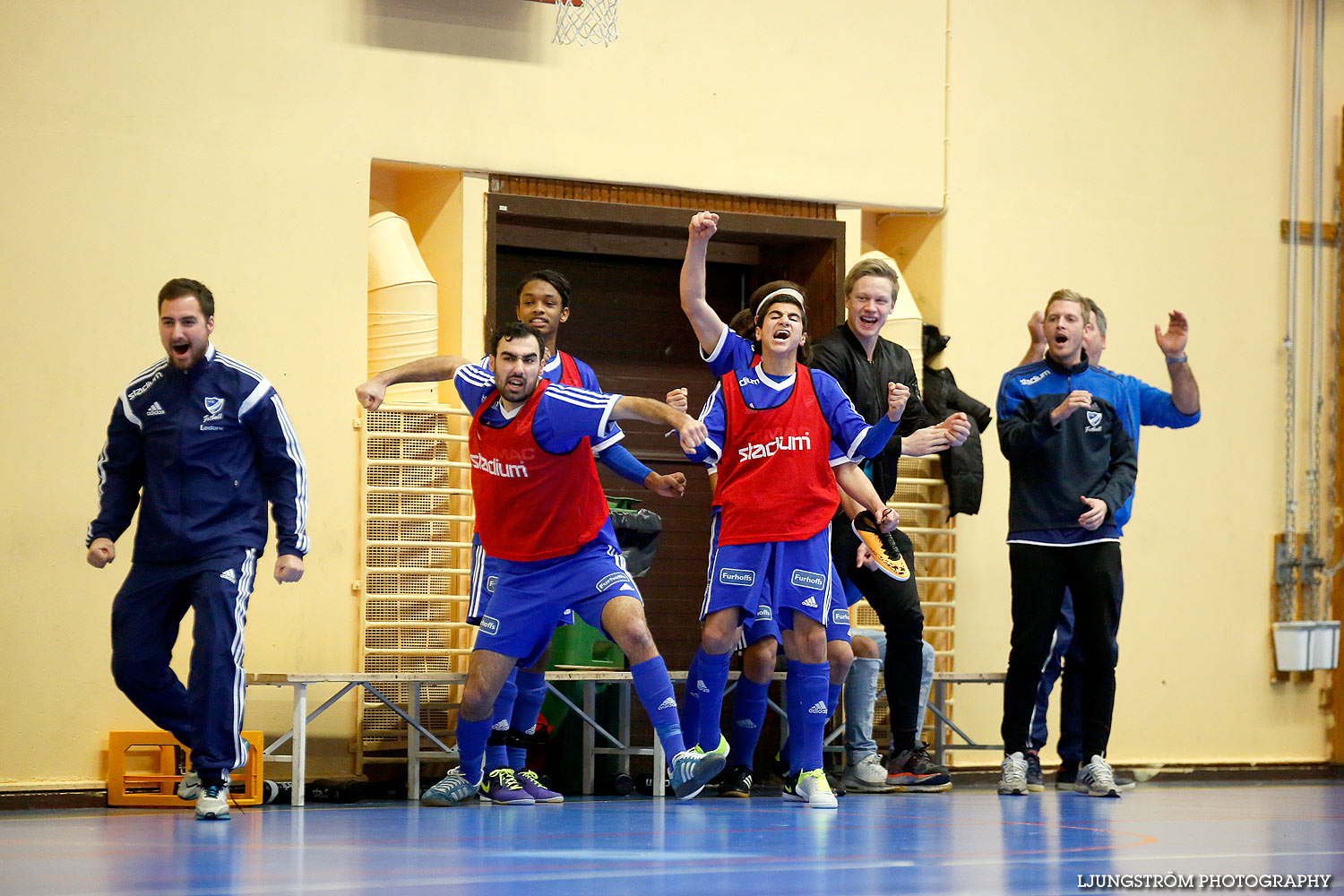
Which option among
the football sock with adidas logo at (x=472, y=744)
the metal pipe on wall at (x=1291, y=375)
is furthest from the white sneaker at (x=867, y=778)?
the metal pipe on wall at (x=1291, y=375)

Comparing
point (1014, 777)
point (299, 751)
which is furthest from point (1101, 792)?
point (299, 751)

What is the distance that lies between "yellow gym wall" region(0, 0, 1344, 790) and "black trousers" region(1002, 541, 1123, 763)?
1.94 meters

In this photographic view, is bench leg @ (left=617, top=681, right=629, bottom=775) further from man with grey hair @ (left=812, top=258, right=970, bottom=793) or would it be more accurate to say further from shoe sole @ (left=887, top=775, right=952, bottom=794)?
shoe sole @ (left=887, top=775, right=952, bottom=794)

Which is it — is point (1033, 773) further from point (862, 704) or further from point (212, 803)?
point (212, 803)

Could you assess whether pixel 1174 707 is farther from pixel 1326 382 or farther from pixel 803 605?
pixel 803 605

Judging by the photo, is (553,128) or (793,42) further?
(793,42)

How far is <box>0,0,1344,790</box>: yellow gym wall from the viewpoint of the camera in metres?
7.07

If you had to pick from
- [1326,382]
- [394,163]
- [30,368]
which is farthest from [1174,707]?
[30,368]

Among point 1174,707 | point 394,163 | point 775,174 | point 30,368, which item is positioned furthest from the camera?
point 1174,707

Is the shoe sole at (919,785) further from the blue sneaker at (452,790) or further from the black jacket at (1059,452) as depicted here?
the blue sneaker at (452,790)

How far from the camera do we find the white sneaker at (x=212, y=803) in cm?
545

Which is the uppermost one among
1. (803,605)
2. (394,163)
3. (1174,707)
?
(394,163)

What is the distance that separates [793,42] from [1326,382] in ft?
13.1

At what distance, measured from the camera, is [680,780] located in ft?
17.8
